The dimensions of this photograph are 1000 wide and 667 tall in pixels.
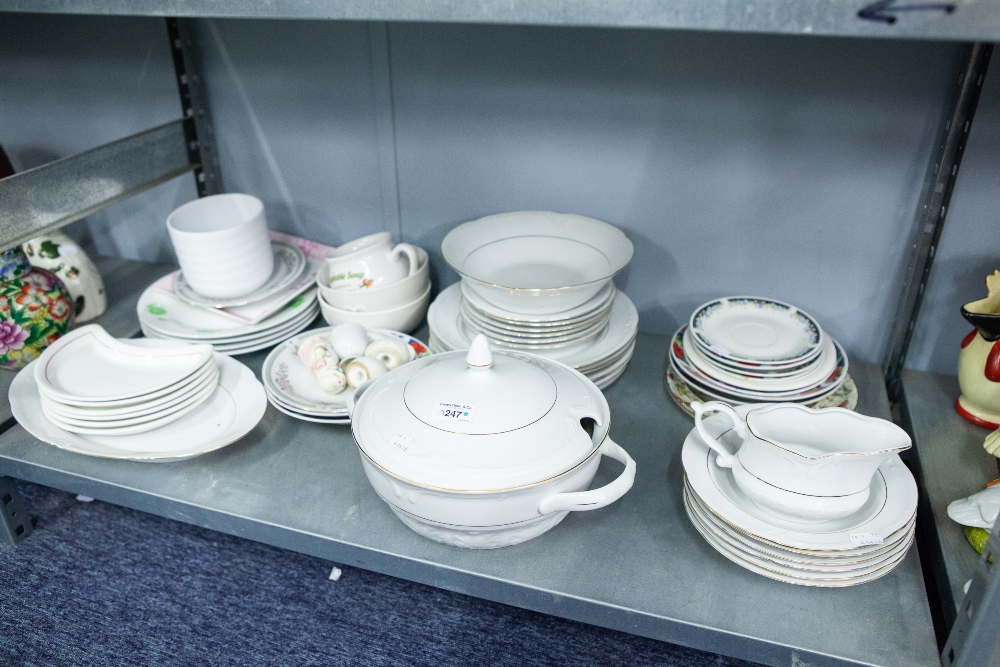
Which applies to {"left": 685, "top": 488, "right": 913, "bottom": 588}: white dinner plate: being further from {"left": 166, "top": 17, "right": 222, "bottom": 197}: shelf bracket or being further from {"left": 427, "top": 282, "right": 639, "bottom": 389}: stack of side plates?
{"left": 166, "top": 17, "right": 222, "bottom": 197}: shelf bracket

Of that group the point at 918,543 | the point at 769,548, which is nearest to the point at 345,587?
the point at 769,548

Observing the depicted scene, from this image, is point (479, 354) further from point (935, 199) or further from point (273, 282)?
point (935, 199)

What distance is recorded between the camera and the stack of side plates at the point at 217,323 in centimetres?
121

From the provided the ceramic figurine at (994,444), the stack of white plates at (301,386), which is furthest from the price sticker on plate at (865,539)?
the stack of white plates at (301,386)

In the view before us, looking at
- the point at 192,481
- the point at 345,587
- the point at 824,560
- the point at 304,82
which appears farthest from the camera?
the point at 304,82

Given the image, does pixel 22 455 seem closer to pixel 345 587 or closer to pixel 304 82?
pixel 345 587

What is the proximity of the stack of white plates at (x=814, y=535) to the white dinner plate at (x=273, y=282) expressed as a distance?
2.43 ft

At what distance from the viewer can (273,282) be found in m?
1.27

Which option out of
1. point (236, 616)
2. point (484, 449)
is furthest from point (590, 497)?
point (236, 616)

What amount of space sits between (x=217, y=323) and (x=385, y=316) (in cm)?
28

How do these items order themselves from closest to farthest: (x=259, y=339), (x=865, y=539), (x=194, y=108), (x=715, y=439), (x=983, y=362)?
(x=865, y=539)
(x=715, y=439)
(x=983, y=362)
(x=259, y=339)
(x=194, y=108)

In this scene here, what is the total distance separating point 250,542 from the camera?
3.88ft

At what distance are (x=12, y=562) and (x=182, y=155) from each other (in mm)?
708

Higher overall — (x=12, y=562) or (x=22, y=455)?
(x=22, y=455)
